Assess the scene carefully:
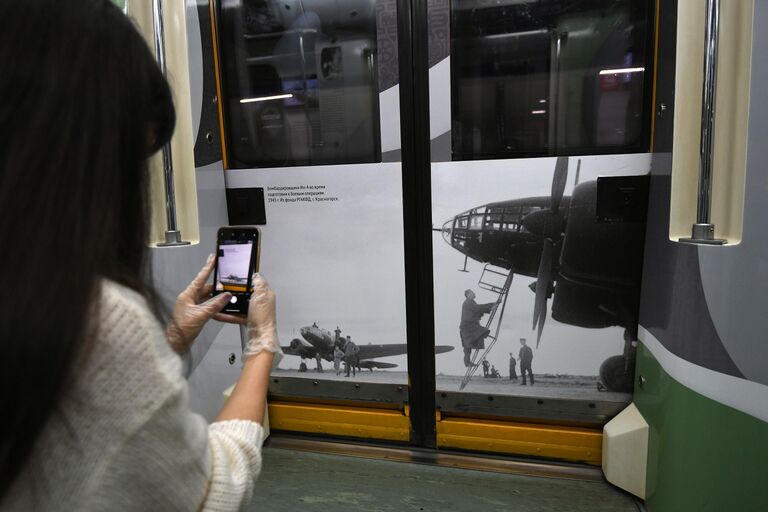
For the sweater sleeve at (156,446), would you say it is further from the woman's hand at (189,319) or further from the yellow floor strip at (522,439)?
the yellow floor strip at (522,439)

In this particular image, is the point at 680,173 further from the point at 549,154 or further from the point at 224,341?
the point at 224,341

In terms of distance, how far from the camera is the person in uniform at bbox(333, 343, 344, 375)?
7.90ft

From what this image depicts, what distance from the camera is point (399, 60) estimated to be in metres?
2.08

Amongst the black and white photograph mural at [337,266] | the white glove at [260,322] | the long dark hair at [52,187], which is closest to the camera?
the long dark hair at [52,187]

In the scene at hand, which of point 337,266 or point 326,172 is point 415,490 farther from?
point 326,172

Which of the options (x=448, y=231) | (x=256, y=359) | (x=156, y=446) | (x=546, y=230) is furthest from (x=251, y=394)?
(x=546, y=230)

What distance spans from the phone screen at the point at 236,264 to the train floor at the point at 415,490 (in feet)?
3.87

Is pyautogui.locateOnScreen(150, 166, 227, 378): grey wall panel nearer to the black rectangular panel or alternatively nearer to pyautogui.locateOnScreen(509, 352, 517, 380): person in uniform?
the black rectangular panel

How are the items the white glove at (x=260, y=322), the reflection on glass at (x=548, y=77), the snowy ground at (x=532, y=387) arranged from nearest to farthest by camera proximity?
the white glove at (x=260, y=322) → the reflection on glass at (x=548, y=77) → the snowy ground at (x=532, y=387)

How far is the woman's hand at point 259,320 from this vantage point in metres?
1.05

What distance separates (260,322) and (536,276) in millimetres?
1312

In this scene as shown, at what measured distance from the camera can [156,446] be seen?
0.60 meters

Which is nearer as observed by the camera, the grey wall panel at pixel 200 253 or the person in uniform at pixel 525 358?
the grey wall panel at pixel 200 253

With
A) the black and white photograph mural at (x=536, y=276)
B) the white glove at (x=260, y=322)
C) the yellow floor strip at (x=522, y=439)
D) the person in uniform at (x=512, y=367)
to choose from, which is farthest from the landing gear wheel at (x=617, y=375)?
the white glove at (x=260, y=322)
